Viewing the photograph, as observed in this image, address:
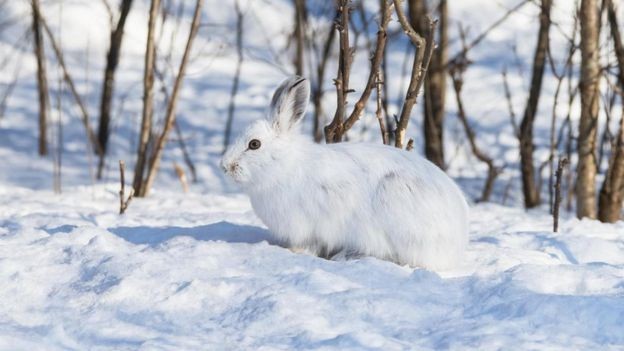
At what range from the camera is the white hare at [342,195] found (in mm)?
3936

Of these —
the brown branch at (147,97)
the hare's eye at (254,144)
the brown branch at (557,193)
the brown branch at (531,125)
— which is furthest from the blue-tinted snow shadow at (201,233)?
the brown branch at (531,125)

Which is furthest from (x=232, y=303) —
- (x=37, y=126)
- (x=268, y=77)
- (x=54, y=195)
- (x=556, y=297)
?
(x=268, y=77)

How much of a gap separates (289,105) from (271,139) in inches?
6.2

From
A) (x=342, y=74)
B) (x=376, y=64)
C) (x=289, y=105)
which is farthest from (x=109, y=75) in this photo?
(x=289, y=105)

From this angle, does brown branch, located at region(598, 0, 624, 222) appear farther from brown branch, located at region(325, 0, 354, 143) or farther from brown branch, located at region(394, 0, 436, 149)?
brown branch, located at region(325, 0, 354, 143)

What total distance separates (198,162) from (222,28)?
387cm

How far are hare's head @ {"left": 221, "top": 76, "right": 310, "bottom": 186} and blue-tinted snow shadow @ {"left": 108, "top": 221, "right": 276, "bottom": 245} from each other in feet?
1.28

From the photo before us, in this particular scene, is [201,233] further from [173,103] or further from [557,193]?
[173,103]

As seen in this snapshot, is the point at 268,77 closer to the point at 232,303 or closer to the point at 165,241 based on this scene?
the point at 165,241

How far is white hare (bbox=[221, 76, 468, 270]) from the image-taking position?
394cm

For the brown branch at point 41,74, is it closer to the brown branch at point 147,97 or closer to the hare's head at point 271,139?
the brown branch at point 147,97

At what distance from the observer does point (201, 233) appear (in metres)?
4.49

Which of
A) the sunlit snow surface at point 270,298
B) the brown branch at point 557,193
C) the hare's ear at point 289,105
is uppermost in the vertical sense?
the hare's ear at point 289,105

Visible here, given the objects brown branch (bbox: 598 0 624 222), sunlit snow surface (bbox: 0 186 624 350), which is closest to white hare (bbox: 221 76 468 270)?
sunlit snow surface (bbox: 0 186 624 350)
